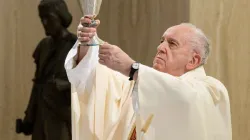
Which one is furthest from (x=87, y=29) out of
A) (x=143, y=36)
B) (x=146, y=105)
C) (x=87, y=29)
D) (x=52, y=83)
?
(x=143, y=36)

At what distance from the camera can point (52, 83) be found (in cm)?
366

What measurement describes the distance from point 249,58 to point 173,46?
1.17 metres

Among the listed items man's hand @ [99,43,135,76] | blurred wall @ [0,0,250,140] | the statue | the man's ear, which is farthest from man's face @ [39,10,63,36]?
man's hand @ [99,43,135,76]

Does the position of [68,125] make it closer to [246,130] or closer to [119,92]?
[119,92]

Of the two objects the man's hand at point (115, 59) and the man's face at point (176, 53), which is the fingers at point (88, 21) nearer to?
the man's hand at point (115, 59)

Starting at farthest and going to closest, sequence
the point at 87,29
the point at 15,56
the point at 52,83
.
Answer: the point at 15,56
the point at 52,83
the point at 87,29

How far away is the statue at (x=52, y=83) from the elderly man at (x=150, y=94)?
0.80 meters

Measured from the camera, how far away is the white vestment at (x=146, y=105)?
242 centimetres

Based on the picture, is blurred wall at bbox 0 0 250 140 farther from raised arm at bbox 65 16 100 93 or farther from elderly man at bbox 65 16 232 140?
raised arm at bbox 65 16 100 93

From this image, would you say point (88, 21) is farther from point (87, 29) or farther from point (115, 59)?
point (115, 59)

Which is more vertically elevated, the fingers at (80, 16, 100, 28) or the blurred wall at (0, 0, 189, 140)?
the fingers at (80, 16, 100, 28)

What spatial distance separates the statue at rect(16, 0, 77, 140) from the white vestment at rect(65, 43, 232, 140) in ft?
2.59

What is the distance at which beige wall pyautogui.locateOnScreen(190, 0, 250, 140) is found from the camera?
12.3 feet

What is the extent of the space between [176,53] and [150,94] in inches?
15.3
